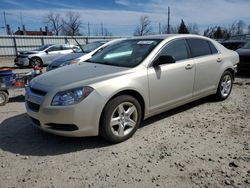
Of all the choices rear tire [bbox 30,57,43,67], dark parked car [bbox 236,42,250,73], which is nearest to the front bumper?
dark parked car [bbox 236,42,250,73]

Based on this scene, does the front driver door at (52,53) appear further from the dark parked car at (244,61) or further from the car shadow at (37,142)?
the car shadow at (37,142)

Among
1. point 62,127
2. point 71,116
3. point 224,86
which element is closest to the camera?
point 71,116

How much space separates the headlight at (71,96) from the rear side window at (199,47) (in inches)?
99.4

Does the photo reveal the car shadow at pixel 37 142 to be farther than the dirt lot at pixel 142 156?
Yes

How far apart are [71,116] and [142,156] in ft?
3.60

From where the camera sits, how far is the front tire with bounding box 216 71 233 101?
577cm

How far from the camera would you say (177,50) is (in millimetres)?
4691

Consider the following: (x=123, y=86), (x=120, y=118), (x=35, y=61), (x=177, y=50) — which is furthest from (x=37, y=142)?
(x=35, y=61)

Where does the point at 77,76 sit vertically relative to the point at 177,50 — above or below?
below

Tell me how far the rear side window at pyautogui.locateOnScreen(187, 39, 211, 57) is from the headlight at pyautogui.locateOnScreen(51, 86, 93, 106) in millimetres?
2525

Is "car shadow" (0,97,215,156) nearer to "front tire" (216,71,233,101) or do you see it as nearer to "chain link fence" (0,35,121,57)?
"front tire" (216,71,233,101)

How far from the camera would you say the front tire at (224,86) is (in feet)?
18.9

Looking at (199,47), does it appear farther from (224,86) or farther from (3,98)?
(3,98)

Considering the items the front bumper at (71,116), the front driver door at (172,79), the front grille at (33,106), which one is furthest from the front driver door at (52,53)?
the front bumper at (71,116)
